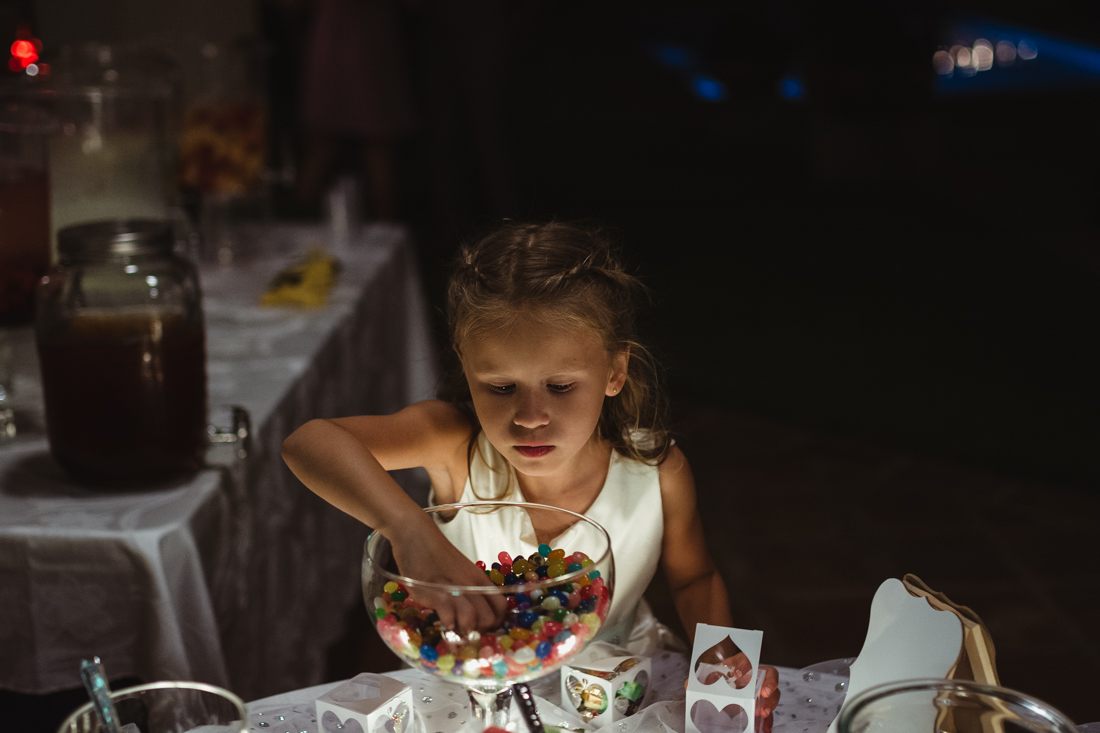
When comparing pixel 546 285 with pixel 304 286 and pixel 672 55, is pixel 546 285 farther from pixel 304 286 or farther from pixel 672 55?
pixel 672 55

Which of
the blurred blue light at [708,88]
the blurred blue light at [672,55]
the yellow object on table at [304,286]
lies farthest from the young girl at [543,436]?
the blurred blue light at [672,55]

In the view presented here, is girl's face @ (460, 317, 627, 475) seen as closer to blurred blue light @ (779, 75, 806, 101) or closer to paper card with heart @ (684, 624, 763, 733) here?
paper card with heart @ (684, 624, 763, 733)

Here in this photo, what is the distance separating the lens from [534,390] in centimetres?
98

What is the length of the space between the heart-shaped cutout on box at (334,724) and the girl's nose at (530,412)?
33 cm

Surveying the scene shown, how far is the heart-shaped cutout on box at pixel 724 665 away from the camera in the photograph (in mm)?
784

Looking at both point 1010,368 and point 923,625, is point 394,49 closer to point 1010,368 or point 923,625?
point 1010,368

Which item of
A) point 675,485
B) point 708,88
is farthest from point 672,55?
point 675,485

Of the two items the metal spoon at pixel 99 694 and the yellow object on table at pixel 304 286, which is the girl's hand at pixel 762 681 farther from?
the yellow object on table at pixel 304 286

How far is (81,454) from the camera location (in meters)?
1.17

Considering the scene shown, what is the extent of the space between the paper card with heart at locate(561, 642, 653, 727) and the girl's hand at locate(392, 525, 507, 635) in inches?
5.1

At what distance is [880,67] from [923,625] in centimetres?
702

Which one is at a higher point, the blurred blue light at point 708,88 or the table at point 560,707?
the blurred blue light at point 708,88

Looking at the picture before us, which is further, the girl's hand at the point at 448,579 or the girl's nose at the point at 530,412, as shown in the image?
the girl's nose at the point at 530,412

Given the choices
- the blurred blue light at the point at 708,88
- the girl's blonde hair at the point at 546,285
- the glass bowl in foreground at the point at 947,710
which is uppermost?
the blurred blue light at the point at 708,88
